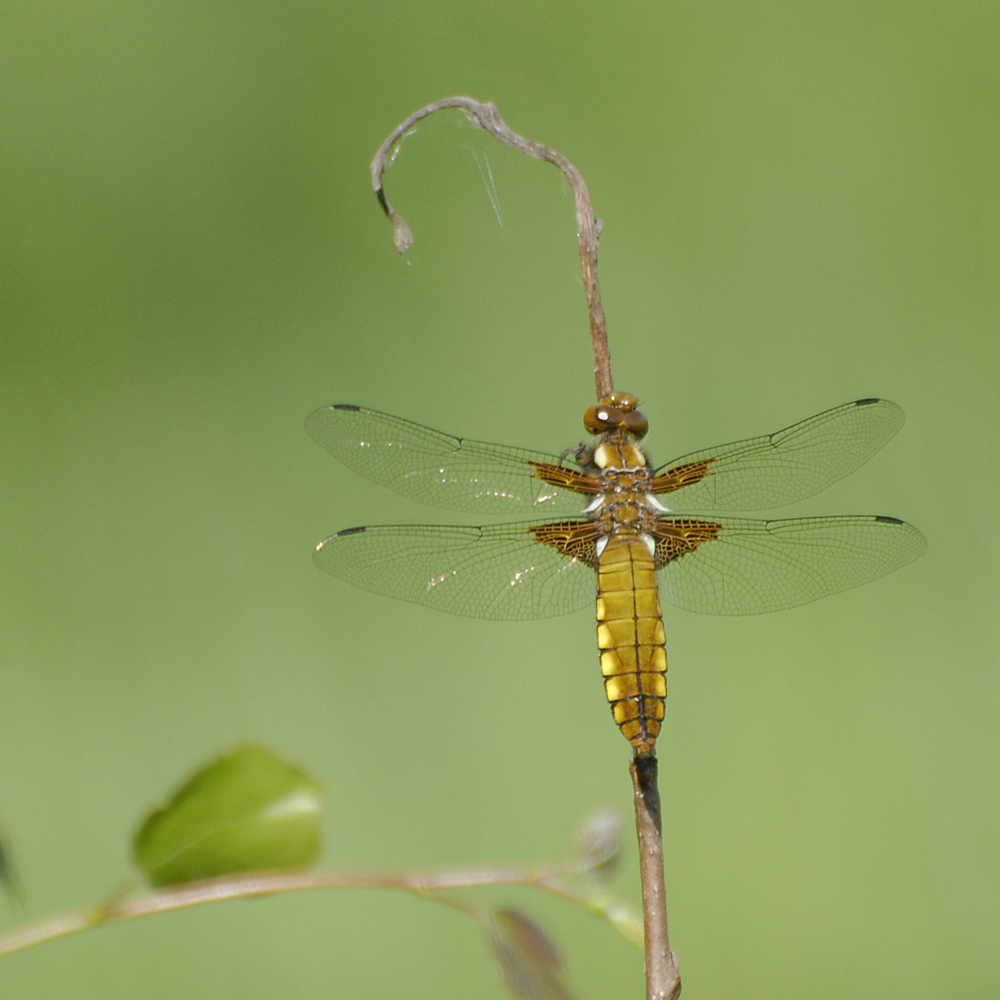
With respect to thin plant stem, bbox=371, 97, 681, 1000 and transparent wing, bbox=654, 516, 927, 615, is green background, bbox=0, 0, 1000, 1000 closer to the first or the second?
transparent wing, bbox=654, 516, 927, 615

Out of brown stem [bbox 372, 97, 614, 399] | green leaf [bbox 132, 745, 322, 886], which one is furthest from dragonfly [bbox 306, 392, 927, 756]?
green leaf [bbox 132, 745, 322, 886]

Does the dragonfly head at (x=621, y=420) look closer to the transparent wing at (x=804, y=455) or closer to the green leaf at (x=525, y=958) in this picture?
the transparent wing at (x=804, y=455)

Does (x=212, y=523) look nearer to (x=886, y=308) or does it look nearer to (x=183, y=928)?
(x=183, y=928)

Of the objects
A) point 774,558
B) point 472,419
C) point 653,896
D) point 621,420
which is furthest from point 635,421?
point 472,419

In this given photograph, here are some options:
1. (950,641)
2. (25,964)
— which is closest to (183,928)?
(25,964)

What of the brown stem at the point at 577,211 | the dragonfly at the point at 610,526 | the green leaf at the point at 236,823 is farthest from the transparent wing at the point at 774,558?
the green leaf at the point at 236,823

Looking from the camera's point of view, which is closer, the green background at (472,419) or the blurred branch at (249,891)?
the blurred branch at (249,891)
